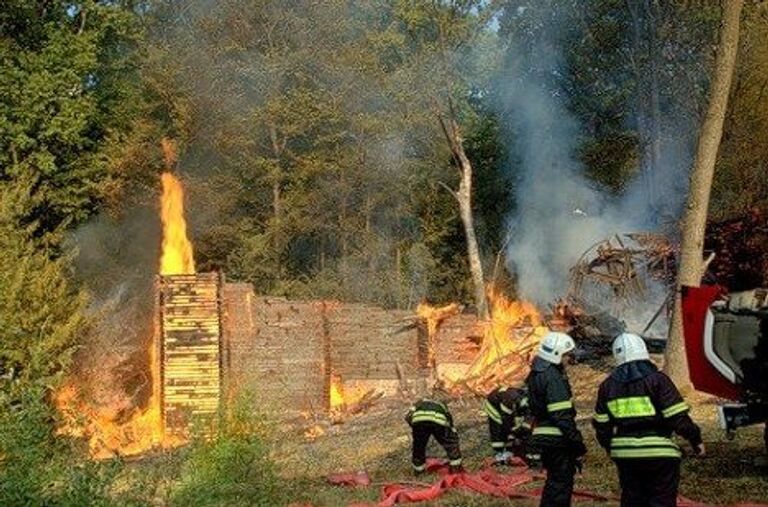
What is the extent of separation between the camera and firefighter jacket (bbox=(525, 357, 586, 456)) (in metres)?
7.83

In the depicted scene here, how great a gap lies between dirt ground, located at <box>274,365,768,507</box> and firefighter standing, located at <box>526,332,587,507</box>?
194 centimetres

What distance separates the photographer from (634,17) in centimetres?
3038

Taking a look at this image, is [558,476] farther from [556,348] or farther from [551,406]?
[556,348]

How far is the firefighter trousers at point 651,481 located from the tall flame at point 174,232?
72.4 ft

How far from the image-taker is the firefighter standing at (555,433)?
7.84 meters

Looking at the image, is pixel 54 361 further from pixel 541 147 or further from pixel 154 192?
pixel 541 147

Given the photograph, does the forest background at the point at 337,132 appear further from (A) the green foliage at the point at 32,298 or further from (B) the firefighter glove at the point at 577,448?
(B) the firefighter glove at the point at 577,448

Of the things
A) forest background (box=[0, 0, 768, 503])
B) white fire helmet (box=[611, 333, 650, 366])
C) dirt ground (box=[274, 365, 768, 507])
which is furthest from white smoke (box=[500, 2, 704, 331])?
white fire helmet (box=[611, 333, 650, 366])

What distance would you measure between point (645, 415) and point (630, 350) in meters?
0.52

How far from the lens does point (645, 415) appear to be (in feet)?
23.3

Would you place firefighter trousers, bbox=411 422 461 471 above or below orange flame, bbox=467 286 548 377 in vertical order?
below

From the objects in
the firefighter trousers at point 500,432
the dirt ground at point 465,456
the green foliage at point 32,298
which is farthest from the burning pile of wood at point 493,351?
the firefighter trousers at point 500,432

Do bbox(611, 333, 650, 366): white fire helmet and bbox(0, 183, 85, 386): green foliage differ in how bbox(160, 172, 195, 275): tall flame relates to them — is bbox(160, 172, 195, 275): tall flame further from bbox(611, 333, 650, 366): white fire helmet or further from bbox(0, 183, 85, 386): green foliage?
bbox(611, 333, 650, 366): white fire helmet

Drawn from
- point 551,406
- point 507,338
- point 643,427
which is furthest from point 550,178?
point 643,427
